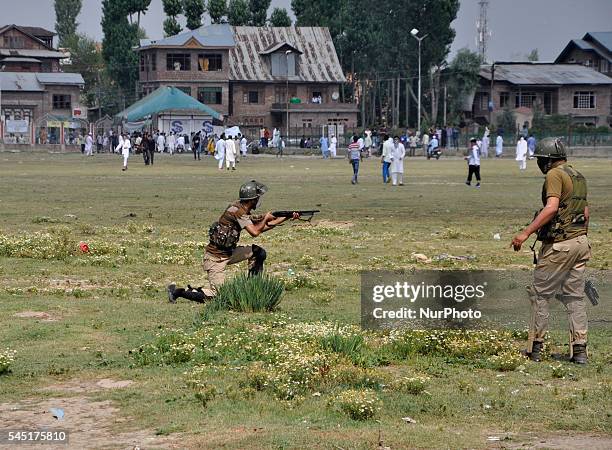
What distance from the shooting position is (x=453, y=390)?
32.7ft

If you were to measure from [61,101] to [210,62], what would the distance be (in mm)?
18201

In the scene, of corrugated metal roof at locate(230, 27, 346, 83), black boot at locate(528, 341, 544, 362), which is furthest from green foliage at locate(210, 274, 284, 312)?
corrugated metal roof at locate(230, 27, 346, 83)

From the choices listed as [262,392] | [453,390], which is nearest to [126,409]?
[262,392]

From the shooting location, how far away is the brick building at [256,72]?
10606cm

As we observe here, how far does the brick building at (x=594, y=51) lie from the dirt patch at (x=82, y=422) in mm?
117061

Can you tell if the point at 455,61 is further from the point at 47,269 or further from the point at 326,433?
the point at 326,433

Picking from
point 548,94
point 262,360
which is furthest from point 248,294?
point 548,94

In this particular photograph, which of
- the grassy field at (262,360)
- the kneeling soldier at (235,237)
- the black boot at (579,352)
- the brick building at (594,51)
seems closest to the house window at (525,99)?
the brick building at (594,51)

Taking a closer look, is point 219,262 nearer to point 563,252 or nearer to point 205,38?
point 563,252

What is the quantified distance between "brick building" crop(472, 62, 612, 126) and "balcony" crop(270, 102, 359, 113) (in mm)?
13146

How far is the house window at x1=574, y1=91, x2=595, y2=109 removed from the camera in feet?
377

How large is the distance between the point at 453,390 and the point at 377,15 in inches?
4238

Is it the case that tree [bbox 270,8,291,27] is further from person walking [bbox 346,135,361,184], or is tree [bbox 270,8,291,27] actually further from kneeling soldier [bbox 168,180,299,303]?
kneeling soldier [bbox 168,180,299,303]

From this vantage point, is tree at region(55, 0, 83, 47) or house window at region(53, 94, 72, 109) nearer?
house window at region(53, 94, 72, 109)
